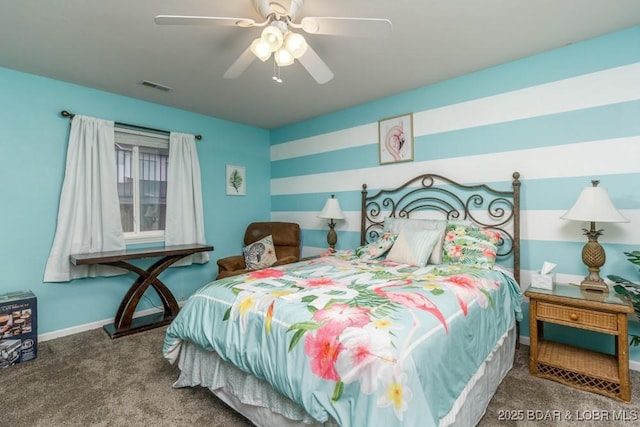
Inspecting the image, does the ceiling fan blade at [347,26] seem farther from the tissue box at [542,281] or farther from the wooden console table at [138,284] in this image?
the wooden console table at [138,284]

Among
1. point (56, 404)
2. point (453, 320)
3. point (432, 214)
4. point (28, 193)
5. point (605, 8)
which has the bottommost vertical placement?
point (56, 404)

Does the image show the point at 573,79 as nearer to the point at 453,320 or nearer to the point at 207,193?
the point at 453,320

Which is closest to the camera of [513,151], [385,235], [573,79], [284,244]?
[573,79]

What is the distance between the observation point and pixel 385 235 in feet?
9.64

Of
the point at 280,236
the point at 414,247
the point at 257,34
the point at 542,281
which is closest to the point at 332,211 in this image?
the point at 280,236

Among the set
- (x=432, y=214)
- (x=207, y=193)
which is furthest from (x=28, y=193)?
(x=432, y=214)

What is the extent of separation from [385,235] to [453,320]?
1.52 metres

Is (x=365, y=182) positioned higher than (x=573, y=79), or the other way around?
(x=573, y=79)

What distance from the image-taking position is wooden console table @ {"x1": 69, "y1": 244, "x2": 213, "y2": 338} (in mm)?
2850

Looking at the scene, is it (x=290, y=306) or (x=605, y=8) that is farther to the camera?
(x=605, y=8)

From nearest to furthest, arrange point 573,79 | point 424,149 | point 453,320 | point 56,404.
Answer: point 453,320 < point 56,404 < point 573,79 < point 424,149

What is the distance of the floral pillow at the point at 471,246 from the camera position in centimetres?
237

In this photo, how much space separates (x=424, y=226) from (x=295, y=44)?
188 cm

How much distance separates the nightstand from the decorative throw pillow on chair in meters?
2.62
